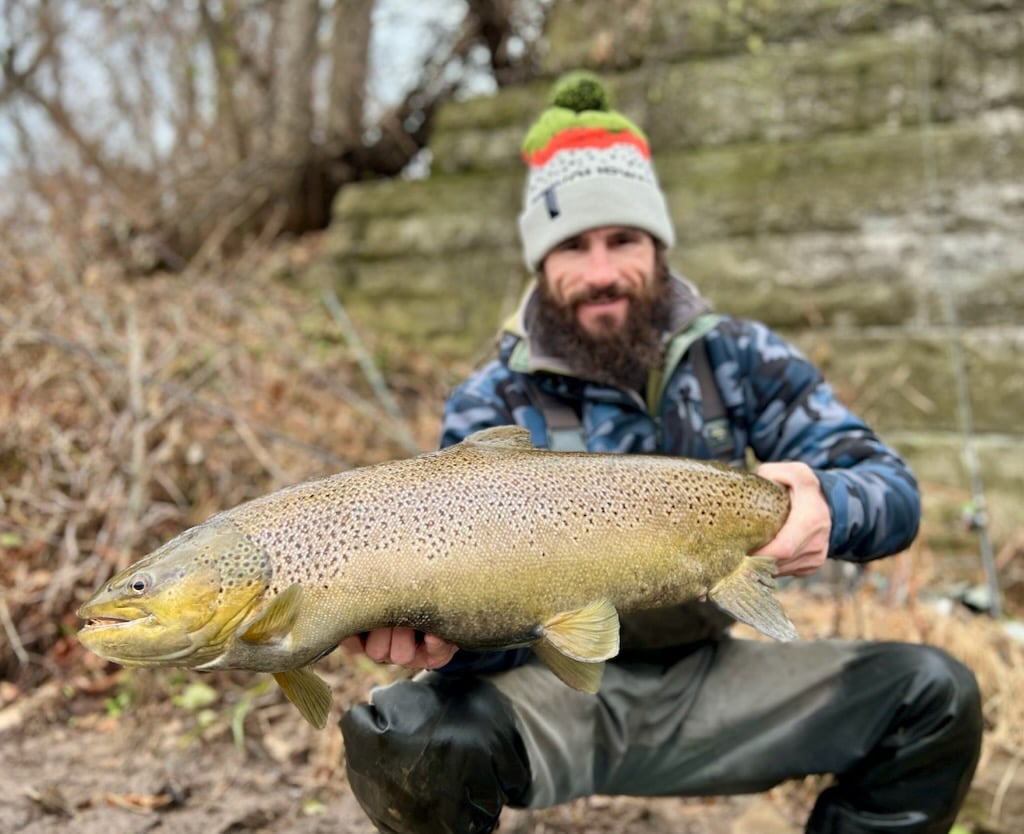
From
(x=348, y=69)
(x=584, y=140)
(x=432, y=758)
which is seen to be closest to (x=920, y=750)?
(x=432, y=758)

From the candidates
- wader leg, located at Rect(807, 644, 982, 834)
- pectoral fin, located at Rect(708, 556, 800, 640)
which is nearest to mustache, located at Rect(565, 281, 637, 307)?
pectoral fin, located at Rect(708, 556, 800, 640)

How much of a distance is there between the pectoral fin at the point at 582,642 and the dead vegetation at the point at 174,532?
131 cm

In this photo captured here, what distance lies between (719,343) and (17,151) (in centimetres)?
1082

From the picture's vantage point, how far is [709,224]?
6.61 metres

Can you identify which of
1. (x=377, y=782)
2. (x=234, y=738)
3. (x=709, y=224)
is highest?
(x=709, y=224)

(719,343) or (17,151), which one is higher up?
(17,151)

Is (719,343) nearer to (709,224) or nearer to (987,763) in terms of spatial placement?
(987,763)

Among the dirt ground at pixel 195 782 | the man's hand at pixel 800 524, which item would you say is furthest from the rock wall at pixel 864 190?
the man's hand at pixel 800 524

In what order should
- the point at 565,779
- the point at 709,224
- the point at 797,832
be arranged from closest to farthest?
the point at 565,779
the point at 797,832
the point at 709,224

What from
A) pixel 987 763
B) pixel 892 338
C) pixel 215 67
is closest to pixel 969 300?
pixel 892 338

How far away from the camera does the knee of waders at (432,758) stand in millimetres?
2303

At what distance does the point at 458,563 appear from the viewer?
79.0 inches

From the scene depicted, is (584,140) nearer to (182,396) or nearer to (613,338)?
(613,338)

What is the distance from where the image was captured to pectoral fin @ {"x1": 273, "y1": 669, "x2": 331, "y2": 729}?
200cm
